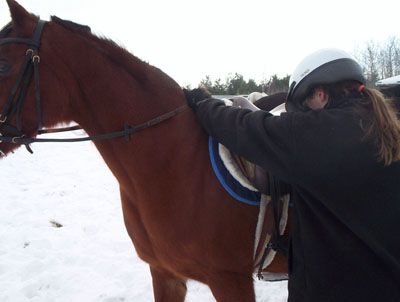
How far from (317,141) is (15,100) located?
1.50 m

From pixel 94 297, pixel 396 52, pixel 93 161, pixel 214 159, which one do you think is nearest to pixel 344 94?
pixel 214 159

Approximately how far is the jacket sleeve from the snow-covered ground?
2425 millimetres

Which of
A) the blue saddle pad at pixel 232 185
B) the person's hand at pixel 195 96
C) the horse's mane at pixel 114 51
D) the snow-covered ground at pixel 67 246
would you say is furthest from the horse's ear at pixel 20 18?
the snow-covered ground at pixel 67 246

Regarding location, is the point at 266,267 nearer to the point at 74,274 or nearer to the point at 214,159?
the point at 214,159

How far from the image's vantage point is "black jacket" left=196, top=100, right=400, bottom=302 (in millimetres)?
1289

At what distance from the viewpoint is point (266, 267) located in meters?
2.06

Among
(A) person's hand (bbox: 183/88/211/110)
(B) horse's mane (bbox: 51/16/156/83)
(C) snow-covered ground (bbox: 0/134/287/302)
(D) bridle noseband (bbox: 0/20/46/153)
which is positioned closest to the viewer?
(D) bridle noseband (bbox: 0/20/46/153)

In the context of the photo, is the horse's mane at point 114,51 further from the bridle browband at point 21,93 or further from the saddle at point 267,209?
the saddle at point 267,209

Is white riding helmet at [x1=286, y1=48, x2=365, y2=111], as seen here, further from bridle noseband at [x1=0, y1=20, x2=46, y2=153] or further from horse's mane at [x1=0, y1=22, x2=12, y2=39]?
horse's mane at [x1=0, y1=22, x2=12, y2=39]

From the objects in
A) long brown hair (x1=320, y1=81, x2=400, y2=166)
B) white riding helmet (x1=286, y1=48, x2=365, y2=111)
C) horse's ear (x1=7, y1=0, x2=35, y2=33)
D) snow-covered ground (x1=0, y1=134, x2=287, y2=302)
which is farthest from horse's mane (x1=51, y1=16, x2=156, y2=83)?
snow-covered ground (x1=0, y1=134, x2=287, y2=302)

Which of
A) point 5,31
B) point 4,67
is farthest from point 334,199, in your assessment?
point 5,31

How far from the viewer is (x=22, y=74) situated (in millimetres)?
1657

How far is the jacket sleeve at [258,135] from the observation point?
140cm

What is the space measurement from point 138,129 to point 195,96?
0.42 m
